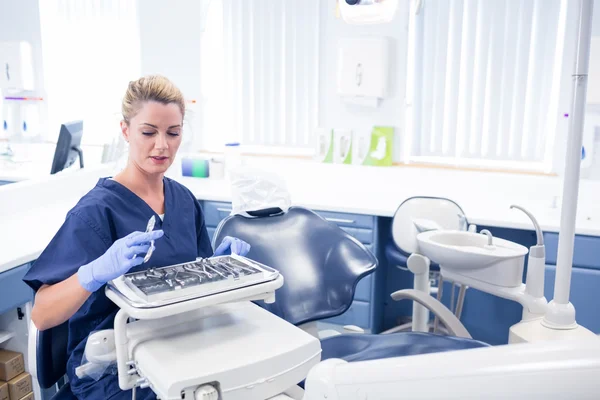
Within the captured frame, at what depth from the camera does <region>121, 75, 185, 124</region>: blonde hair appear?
4.83 ft

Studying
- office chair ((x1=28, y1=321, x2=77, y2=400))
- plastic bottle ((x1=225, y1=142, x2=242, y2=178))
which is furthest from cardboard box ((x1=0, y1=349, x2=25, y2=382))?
plastic bottle ((x1=225, y1=142, x2=242, y2=178))

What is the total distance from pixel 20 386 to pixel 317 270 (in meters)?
1.34

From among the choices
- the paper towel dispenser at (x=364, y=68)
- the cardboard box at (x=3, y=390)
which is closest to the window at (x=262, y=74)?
the paper towel dispenser at (x=364, y=68)

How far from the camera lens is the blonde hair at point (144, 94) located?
4.83 feet

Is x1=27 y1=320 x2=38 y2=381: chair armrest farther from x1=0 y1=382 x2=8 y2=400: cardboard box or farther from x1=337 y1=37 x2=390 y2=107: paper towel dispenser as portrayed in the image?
x1=337 y1=37 x2=390 y2=107: paper towel dispenser

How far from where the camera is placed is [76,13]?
4.42m

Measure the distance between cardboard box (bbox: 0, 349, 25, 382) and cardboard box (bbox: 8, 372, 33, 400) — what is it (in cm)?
2

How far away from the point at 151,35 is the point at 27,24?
1.40 m

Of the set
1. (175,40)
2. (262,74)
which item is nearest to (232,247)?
(262,74)

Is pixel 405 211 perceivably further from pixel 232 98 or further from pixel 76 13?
pixel 76 13

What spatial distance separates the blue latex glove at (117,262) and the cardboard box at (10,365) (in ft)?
4.31

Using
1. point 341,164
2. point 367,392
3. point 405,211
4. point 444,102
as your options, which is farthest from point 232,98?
point 367,392

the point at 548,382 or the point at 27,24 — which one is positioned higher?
the point at 27,24

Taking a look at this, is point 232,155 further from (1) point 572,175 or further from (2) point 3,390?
(1) point 572,175
